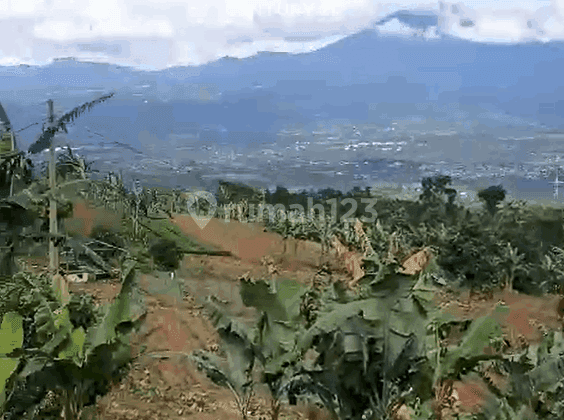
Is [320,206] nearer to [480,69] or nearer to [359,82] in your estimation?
[359,82]

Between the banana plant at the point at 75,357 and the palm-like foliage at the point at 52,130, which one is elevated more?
the palm-like foliage at the point at 52,130

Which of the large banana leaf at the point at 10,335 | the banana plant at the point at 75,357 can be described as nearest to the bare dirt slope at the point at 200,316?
the banana plant at the point at 75,357

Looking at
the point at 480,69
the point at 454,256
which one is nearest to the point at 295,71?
the point at 480,69

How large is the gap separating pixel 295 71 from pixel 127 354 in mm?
25872

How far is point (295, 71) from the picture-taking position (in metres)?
28.9

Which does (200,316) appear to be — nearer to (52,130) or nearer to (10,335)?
(52,130)

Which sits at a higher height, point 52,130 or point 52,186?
point 52,130
